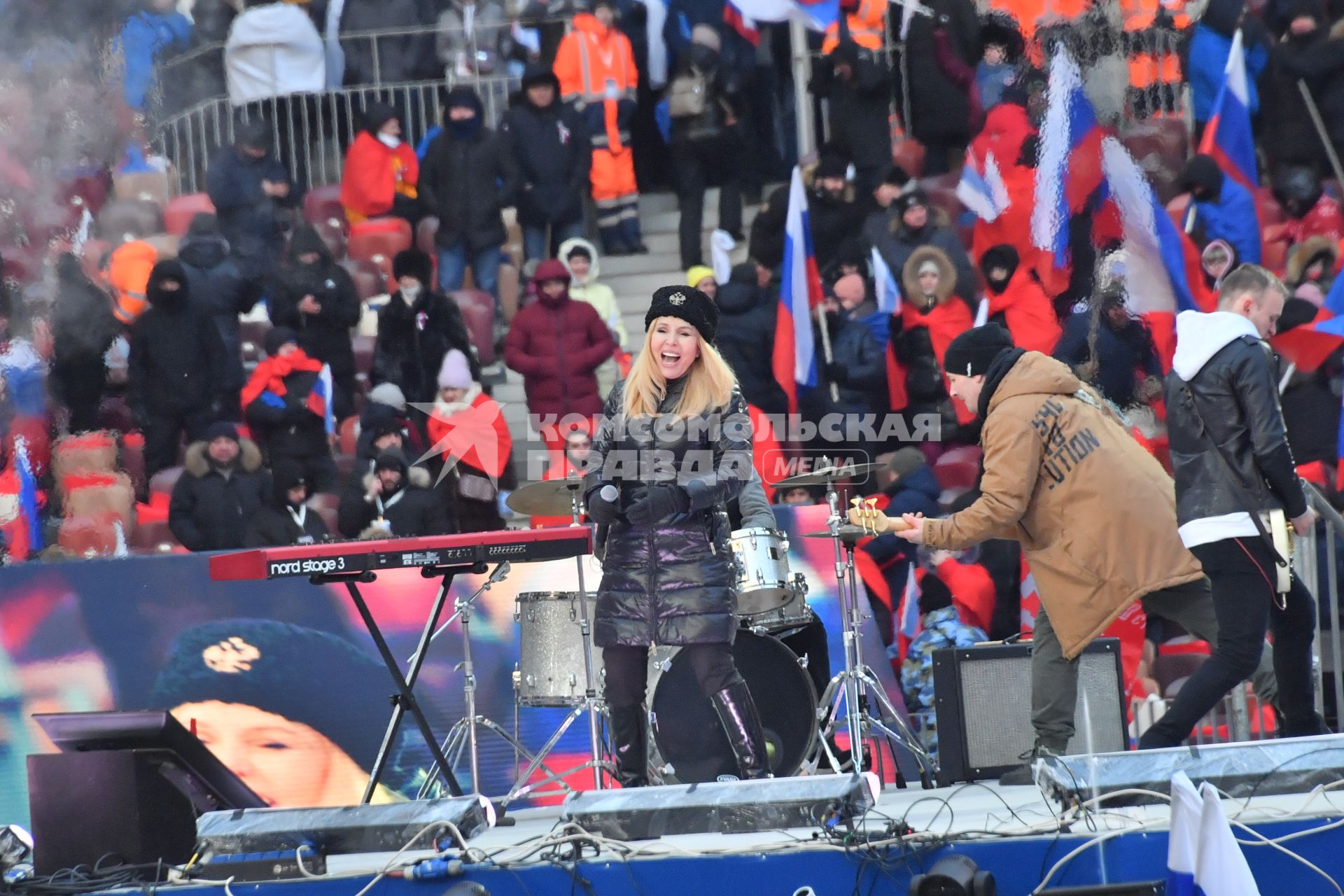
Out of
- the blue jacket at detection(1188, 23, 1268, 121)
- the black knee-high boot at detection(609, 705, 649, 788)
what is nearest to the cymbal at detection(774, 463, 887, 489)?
the black knee-high boot at detection(609, 705, 649, 788)

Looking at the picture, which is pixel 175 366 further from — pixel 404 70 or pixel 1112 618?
pixel 1112 618

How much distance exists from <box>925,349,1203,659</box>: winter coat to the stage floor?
127cm

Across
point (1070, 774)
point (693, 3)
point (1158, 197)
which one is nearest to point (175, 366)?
point (693, 3)

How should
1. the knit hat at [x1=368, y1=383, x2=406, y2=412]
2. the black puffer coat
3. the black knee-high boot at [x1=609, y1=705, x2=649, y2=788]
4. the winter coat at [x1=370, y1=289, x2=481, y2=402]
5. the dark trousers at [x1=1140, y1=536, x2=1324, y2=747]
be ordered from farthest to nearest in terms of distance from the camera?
1. the winter coat at [x1=370, y1=289, x2=481, y2=402]
2. the knit hat at [x1=368, y1=383, x2=406, y2=412]
3. the dark trousers at [x1=1140, y1=536, x2=1324, y2=747]
4. the black knee-high boot at [x1=609, y1=705, x2=649, y2=788]
5. the black puffer coat

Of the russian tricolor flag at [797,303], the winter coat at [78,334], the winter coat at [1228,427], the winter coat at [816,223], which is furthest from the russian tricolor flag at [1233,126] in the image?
the winter coat at [78,334]

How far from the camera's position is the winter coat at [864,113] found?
9.49m

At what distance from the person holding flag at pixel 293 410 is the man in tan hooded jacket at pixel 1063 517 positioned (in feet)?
14.1

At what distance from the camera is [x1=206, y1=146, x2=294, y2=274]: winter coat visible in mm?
9812

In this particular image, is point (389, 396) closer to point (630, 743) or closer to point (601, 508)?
point (630, 743)

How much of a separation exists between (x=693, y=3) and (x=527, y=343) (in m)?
2.64

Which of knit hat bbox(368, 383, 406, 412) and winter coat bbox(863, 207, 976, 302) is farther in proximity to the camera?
knit hat bbox(368, 383, 406, 412)

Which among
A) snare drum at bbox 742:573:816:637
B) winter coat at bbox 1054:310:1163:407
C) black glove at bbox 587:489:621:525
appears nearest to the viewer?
black glove at bbox 587:489:621:525

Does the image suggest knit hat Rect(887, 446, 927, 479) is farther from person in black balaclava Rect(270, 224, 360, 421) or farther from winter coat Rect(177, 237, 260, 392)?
winter coat Rect(177, 237, 260, 392)

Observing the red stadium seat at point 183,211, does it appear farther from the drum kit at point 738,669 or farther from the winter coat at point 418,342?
the drum kit at point 738,669
